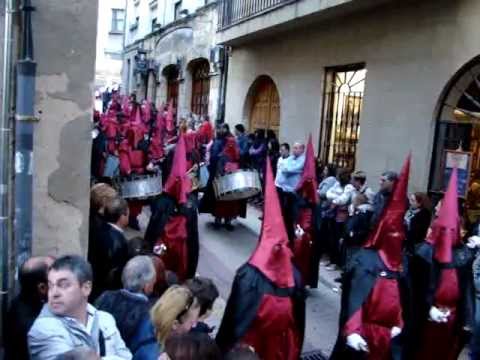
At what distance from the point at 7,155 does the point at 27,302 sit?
35.3 inches

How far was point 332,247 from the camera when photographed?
8492 millimetres

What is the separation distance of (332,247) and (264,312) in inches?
184

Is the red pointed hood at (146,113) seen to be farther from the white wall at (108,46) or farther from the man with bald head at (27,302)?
the white wall at (108,46)

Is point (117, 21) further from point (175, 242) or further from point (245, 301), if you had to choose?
point (245, 301)

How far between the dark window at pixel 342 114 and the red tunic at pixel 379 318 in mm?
6811

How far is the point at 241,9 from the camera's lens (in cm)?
1439

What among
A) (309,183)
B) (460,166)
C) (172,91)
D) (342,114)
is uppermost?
(172,91)

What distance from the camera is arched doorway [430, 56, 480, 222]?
27.4ft

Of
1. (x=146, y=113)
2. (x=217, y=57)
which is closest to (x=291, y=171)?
(x=146, y=113)

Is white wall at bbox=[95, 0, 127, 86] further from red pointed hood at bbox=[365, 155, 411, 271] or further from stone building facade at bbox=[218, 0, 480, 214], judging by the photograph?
red pointed hood at bbox=[365, 155, 411, 271]

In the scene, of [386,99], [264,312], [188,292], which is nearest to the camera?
[188,292]

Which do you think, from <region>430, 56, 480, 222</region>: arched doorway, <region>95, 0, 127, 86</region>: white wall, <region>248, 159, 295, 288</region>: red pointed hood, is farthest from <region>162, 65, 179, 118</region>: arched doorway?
<region>248, 159, 295, 288</region>: red pointed hood

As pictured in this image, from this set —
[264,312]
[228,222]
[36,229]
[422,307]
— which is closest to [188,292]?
[264,312]

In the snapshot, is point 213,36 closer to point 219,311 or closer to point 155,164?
point 155,164
